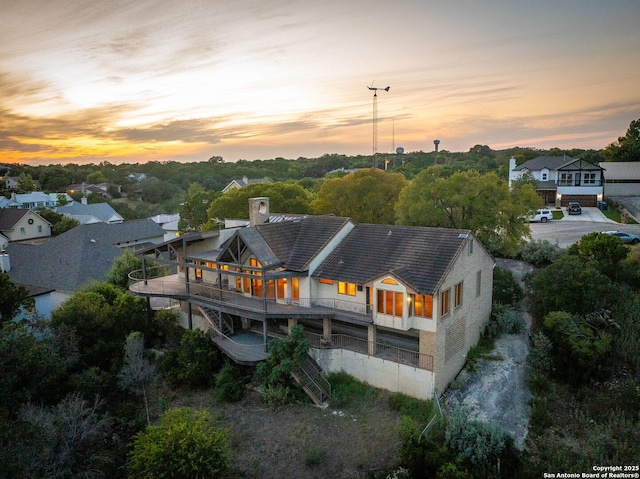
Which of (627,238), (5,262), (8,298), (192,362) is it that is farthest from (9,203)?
(627,238)

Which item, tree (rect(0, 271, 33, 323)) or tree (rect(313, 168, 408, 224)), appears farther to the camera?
tree (rect(313, 168, 408, 224))

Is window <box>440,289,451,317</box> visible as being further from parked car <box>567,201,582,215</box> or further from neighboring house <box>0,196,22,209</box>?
neighboring house <box>0,196,22,209</box>

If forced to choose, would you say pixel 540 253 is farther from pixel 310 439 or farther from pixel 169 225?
pixel 169 225

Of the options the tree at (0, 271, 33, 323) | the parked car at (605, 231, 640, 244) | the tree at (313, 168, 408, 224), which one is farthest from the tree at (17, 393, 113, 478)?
the parked car at (605, 231, 640, 244)

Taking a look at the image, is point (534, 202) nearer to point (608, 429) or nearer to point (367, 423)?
point (608, 429)

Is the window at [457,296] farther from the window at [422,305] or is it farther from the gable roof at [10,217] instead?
the gable roof at [10,217]

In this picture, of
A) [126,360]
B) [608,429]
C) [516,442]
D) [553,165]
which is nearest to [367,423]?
[516,442]
